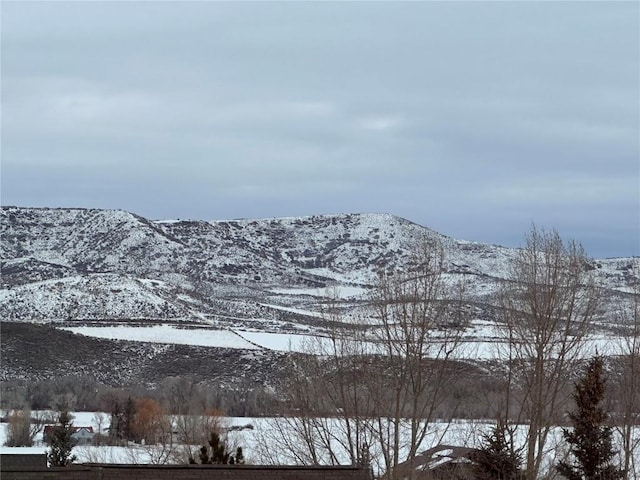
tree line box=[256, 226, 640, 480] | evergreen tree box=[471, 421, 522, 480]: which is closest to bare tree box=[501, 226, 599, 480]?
tree line box=[256, 226, 640, 480]

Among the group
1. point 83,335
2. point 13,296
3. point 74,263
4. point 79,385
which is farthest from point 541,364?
point 74,263

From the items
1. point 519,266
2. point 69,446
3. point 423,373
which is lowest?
point 69,446

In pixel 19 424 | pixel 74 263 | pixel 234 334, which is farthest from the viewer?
pixel 74 263

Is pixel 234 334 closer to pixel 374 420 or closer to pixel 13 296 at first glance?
pixel 13 296

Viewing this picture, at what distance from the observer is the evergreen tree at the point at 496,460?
31.2 metres

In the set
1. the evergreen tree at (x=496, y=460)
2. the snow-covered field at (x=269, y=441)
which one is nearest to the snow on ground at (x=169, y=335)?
the snow-covered field at (x=269, y=441)

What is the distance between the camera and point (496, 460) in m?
31.3

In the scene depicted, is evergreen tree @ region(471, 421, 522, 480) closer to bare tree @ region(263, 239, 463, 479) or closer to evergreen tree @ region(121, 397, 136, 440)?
bare tree @ region(263, 239, 463, 479)

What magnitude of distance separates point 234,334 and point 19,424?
191 ft

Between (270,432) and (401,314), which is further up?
(401,314)

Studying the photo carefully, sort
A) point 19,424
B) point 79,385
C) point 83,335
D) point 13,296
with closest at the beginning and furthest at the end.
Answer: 1. point 19,424
2. point 79,385
3. point 83,335
4. point 13,296

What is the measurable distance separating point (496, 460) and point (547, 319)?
837 cm

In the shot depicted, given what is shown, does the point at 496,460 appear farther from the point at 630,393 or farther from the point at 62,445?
the point at 62,445

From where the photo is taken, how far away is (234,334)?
4867 inches
